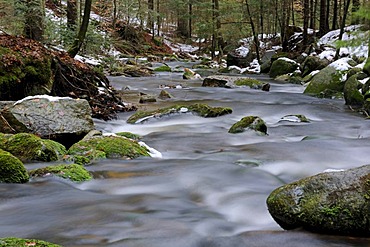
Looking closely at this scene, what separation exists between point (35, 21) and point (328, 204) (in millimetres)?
11697

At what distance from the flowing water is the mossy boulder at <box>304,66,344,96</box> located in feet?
12.2

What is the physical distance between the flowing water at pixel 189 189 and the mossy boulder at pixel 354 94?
1.70 metres

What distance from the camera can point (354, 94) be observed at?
35.0ft

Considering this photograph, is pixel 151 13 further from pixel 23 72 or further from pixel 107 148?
pixel 107 148

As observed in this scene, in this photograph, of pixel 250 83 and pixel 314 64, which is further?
pixel 314 64

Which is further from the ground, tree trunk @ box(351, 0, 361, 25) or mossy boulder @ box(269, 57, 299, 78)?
tree trunk @ box(351, 0, 361, 25)

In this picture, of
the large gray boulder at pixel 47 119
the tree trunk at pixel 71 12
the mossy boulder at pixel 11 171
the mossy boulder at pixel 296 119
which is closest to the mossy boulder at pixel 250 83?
the mossy boulder at pixel 296 119

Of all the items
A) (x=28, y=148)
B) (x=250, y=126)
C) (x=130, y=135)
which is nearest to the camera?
(x=28, y=148)

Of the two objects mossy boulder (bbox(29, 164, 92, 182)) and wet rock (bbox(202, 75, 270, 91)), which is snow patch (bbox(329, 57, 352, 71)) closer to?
wet rock (bbox(202, 75, 270, 91))

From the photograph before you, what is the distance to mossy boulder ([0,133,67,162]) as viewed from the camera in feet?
17.0

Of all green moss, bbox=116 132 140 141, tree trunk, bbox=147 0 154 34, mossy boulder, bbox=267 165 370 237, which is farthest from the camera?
tree trunk, bbox=147 0 154 34

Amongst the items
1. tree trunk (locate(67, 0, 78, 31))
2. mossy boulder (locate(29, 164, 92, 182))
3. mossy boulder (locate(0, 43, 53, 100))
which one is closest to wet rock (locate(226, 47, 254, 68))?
tree trunk (locate(67, 0, 78, 31))

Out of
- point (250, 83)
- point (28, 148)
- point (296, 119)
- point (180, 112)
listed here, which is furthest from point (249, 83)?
point (28, 148)

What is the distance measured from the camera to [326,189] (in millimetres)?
3205
